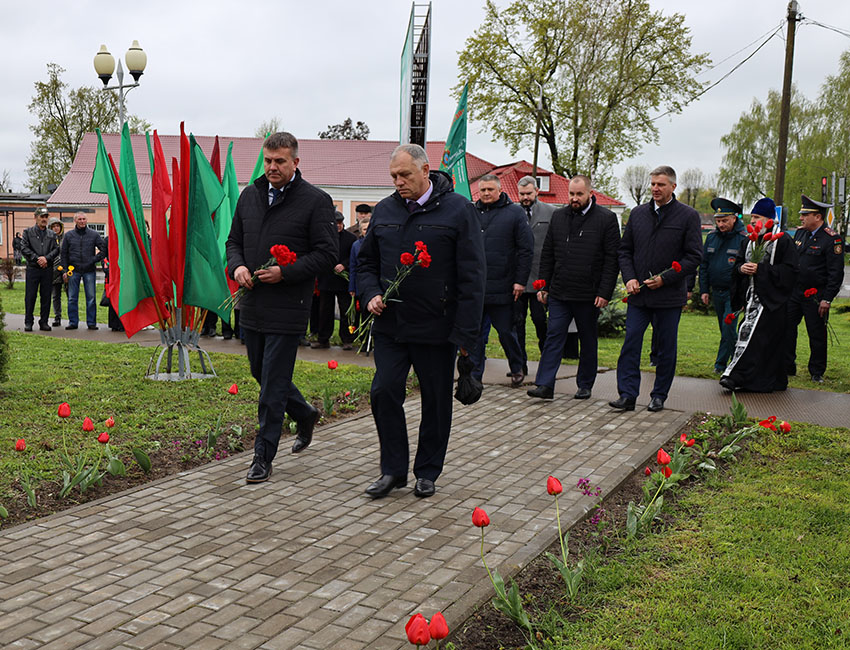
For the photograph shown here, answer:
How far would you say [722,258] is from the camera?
10367 millimetres

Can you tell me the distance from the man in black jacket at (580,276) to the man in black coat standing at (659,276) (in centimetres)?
28

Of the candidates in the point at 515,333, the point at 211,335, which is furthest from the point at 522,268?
the point at 211,335

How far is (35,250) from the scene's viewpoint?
1380cm

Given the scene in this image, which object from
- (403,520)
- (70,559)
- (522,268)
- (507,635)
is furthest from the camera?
(522,268)

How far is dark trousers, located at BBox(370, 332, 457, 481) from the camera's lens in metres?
5.18

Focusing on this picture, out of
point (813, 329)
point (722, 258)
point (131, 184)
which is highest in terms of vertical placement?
point (131, 184)

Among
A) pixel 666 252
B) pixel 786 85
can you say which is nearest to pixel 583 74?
pixel 786 85

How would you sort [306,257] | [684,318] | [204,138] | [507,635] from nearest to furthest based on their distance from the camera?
[507,635], [306,257], [684,318], [204,138]

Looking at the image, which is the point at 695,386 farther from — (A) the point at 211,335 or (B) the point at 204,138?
(B) the point at 204,138

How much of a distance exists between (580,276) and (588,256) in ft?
0.66

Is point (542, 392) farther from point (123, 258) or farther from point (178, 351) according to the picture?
point (123, 258)

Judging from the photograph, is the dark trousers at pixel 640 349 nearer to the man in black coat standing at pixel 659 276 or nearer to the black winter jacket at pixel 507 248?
the man in black coat standing at pixel 659 276

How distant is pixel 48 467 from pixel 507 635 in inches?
137

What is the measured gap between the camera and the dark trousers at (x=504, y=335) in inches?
336
